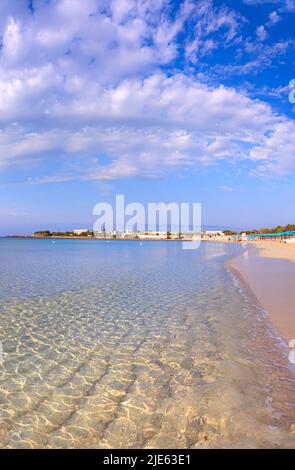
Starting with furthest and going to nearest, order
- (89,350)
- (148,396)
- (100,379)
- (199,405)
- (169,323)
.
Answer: (169,323), (89,350), (100,379), (148,396), (199,405)

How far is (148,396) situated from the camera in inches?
189

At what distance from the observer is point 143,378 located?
17.7 feet

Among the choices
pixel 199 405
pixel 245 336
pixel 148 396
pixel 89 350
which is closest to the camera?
pixel 199 405

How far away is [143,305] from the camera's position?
1097 cm

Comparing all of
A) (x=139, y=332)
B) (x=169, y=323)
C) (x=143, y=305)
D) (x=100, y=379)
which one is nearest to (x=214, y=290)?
(x=143, y=305)

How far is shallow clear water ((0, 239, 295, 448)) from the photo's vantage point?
386 centimetres

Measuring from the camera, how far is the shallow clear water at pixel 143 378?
12.6 ft

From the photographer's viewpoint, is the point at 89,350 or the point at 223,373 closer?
the point at 223,373

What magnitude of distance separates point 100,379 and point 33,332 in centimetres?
327

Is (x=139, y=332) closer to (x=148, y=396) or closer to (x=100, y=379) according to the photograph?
(x=100, y=379)

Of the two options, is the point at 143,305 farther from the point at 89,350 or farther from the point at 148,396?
the point at 148,396

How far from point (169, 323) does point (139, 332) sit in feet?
3.69
